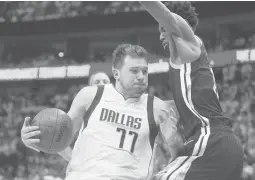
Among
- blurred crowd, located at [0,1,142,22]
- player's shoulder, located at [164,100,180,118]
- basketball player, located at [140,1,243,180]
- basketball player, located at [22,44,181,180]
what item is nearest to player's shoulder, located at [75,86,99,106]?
basketball player, located at [22,44,181,180]

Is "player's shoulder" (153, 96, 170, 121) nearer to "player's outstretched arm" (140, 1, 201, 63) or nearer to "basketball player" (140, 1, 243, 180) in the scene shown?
"basketball player" (140, 1, 243, 180)

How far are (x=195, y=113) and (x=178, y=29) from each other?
0.58 meters

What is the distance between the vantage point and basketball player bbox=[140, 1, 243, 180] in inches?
111

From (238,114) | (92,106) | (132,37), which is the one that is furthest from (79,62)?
(92,106)

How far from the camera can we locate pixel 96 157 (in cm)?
327

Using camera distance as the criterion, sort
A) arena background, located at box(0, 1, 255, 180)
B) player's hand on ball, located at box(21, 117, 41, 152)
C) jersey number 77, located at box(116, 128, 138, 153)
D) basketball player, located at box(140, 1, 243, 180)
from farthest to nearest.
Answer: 1. arena background, located at box(0, 1, 255, 180)
2. jersey number 77, located at box(116, 128, 138, 153)
3. player's hand on ball, located at box(21, 117, 41, 152)
4. basketball player, located at box(140, 1, 243, 180)

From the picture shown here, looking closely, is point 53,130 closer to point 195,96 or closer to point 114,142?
point 114,142

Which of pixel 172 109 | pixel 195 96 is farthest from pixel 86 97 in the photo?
pixel 195 96

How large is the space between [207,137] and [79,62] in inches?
529

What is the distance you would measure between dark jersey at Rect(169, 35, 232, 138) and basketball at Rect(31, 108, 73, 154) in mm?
876

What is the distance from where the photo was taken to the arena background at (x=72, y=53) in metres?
12.6

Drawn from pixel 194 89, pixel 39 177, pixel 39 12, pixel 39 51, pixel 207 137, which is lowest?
pixel 39 177

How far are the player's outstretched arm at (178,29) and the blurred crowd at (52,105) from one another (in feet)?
18.9

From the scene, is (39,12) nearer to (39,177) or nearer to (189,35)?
(39,177)
